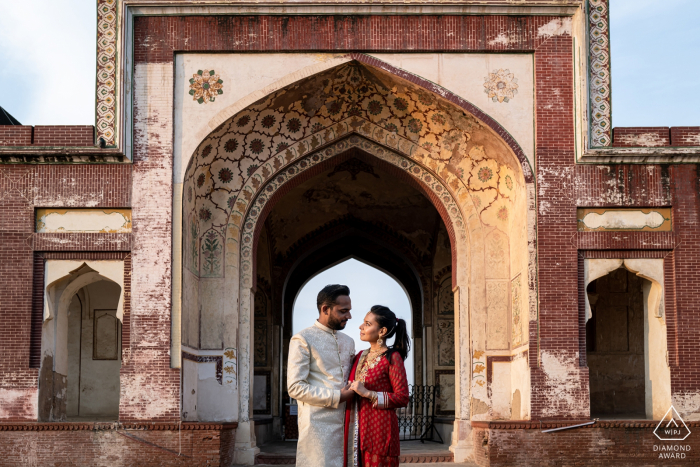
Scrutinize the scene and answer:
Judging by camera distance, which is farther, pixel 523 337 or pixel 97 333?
pixel 97 333

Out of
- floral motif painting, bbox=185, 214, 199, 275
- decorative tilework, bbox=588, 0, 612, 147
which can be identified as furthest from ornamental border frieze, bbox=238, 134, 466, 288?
decorative tilework, bbox=588, 0, 612, 147

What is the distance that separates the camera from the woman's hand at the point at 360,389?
4832 mm

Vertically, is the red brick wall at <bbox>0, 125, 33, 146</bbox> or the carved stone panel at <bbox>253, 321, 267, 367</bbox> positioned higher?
the red brick wall at <bbox>0, 125, 33, 146</bbox>

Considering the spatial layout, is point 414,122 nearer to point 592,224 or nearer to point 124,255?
point 592,224

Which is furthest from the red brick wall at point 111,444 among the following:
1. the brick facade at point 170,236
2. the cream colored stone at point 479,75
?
the cream colored stone at point 479,75

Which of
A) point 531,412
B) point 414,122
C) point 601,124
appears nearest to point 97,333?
point 414,122

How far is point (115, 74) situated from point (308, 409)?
6.76 metres

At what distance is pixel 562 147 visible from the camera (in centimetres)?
1070

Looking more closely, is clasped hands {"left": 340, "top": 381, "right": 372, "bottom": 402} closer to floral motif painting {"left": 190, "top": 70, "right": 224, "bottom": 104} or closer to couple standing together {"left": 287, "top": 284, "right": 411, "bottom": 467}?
couple standing together {"left": 287, "top": 284, "right": 411, "bottom": 467}

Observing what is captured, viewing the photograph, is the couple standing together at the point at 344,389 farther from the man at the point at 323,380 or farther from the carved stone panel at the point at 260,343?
the carved stone panel at the point at 260,343

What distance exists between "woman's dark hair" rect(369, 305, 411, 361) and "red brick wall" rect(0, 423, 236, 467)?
5257mm

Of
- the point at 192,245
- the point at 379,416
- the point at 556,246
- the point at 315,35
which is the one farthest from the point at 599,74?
the point at 379,416

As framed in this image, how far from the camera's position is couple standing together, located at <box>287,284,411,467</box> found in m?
4.87

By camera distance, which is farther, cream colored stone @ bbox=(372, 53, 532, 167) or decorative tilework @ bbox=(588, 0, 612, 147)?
cream colored stone @ bbox=(372, 53, 532, 167)
